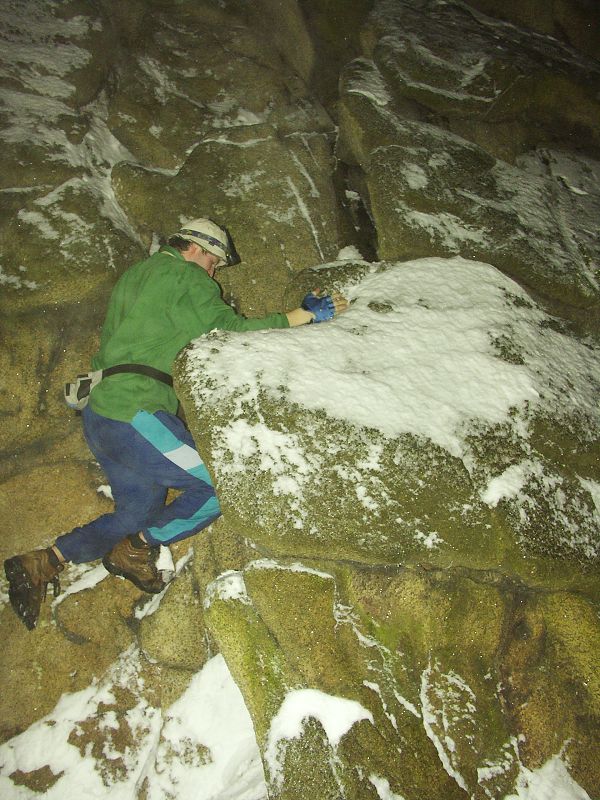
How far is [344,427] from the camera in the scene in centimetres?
258

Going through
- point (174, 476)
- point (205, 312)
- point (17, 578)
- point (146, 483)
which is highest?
point (205, 312)

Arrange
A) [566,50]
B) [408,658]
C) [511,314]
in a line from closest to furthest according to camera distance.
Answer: [408,658] → [511,314] → [566,50]

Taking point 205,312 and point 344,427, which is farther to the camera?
point 205,312

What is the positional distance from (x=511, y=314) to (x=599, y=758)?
2480 millimetres

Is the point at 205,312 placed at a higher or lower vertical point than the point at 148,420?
higher

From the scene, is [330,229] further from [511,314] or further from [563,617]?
[563,617]

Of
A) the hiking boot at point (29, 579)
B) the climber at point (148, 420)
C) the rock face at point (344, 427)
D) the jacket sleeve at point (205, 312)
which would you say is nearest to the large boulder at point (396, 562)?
the rock face at point (344, 427)

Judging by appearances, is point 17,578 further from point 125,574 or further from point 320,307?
point 320,307

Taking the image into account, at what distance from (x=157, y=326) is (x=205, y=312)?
28 cm

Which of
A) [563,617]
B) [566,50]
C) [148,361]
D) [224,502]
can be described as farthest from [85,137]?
[566,50]

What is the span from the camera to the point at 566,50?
602 centimetres

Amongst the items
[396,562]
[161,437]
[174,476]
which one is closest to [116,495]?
[174,476]

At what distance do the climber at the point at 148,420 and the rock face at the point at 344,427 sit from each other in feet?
0.74

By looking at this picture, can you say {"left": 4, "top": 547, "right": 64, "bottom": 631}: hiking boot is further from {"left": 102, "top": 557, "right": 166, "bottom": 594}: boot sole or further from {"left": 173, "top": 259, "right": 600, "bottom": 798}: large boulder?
{"left": 173, "top": 259, "right": 600, "bottom": 798}: large boulder
